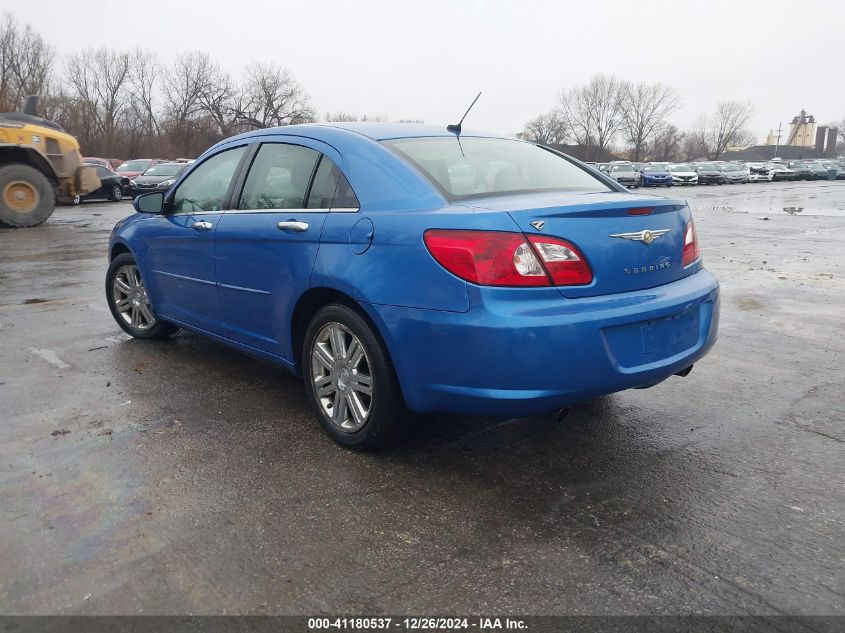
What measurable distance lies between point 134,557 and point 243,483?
64 centimetres

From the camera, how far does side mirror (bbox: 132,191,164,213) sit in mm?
4922

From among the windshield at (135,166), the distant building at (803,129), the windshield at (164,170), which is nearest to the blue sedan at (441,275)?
the windshield at (164,170)

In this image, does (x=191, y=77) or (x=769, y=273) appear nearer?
(x=769, y=273)

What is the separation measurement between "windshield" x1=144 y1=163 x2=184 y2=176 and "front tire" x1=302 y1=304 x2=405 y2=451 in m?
22.8

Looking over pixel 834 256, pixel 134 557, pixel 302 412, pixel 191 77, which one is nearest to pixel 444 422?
pixel 302 412

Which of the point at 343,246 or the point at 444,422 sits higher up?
the point at 343,246

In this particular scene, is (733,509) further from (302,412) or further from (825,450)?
(302,412)

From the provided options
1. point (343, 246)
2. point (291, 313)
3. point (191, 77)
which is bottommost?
point (291, 313)

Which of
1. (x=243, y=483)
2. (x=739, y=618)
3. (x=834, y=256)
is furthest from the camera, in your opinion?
(x=834, y=256)

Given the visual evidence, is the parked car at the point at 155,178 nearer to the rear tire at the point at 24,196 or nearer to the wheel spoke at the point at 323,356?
the rear tire at the point at 24,196

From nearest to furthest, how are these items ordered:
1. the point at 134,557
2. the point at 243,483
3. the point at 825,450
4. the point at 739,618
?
1. the point at 739,618
2. the point at 134,557
3. the point at 243,483
4. the point at 825,450

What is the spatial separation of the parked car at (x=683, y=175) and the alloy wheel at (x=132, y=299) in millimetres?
44371

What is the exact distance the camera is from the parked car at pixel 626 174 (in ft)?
132

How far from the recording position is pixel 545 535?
2639 millimetres
